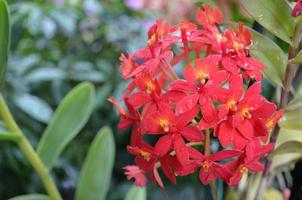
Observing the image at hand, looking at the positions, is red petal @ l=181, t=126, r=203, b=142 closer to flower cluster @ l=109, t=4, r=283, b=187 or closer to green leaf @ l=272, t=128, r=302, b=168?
flower cluster @ l=109, t=4, r=283, b=187

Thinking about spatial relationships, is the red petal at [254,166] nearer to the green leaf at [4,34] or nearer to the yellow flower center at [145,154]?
the yellow flower center at [145,154]

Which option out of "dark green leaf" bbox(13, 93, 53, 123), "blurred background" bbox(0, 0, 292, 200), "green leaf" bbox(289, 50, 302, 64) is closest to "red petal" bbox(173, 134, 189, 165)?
"green leaf" bbox(289, 50, 302, 64)

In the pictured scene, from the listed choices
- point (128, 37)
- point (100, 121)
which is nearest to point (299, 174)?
point (100, 121)

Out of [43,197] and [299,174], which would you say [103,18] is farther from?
[299,174]

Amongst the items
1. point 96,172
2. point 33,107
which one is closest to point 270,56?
point 96,172

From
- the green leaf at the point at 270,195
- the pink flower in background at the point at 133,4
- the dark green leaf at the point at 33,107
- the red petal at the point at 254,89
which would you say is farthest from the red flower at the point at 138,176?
the pink flower in background at the point at 133,4
